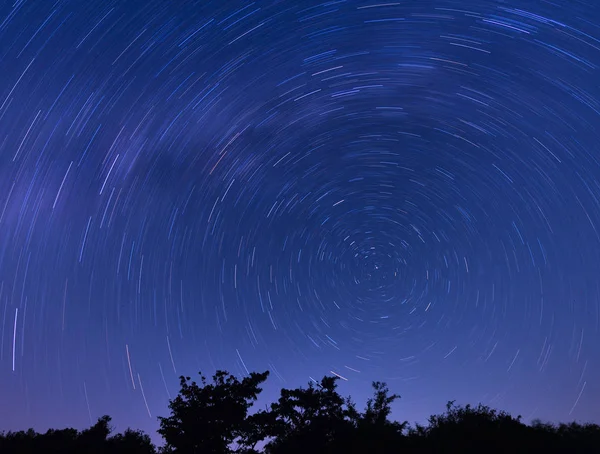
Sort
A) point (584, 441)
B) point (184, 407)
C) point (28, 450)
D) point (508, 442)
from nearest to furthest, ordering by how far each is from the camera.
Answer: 1. point (508, 442)
2. point (584, 441)
3. point (28, 450)
4. point (184, 407)

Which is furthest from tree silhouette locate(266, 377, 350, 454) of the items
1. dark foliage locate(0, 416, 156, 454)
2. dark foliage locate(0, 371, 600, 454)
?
dark foliage locate(0, 416, 156, 454)

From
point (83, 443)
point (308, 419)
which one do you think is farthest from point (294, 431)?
point (83, 443)

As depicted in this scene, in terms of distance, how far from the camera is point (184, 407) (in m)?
38.3

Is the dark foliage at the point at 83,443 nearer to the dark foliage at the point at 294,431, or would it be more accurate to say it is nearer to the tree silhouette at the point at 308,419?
the dark foliage at the point at 294,431

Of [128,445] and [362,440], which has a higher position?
[128,445]

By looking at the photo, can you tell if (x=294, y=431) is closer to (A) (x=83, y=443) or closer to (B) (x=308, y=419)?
(B) (x=308, y=419)

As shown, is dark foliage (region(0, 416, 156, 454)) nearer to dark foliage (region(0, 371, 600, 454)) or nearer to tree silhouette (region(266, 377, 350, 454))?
dark foliage (region(0, 371, 600, 454))

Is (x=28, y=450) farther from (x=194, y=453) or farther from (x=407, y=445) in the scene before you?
(x=407, y=445)

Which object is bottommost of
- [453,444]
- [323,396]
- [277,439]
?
[453,444]

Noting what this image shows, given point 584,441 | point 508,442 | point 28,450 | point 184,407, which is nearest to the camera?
point 508,442

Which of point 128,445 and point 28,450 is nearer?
point 28,450

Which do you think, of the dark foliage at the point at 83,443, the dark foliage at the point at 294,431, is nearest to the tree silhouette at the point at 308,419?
the dark foliage at the point at 294,431

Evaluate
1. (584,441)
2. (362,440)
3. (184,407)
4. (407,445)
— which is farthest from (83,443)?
(584,441)

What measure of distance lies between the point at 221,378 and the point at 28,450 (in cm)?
1648
